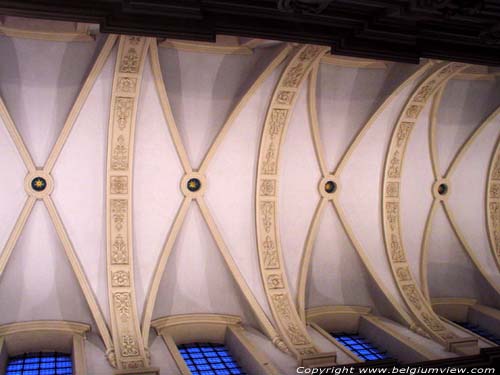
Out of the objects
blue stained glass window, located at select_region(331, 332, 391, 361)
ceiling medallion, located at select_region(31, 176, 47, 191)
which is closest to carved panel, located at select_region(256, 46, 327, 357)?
blue stained glass window, located at select_region(331, 332, 391, 361)

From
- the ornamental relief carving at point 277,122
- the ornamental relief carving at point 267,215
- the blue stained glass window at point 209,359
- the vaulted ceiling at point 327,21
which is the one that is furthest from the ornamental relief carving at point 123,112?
the blue stained glass window at point 209,359

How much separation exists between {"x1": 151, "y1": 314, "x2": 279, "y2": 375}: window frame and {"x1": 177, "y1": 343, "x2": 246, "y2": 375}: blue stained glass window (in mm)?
141

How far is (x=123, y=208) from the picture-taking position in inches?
578

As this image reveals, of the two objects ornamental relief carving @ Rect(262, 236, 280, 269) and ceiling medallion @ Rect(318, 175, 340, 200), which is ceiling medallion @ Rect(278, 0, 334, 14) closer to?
ornamental relief carving @ Rect(262, 236, 280, 269)

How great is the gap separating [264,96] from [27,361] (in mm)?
8540

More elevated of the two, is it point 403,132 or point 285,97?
point 285,97

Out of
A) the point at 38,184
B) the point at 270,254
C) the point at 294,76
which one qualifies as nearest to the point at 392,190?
the point at 270,254

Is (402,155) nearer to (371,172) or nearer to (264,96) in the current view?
Result: (371,172)

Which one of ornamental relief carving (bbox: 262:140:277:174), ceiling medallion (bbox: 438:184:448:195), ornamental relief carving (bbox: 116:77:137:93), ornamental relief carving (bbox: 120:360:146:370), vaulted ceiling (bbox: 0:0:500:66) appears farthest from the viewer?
ceiling medallion (bbox: 438:184:448:195)

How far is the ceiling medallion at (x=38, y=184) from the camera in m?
14.2

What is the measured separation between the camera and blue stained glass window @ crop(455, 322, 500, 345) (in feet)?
55.3

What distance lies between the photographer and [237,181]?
1577 cm

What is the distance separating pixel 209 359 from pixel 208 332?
1035 millimetres

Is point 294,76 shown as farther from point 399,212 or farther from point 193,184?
point 399,212
